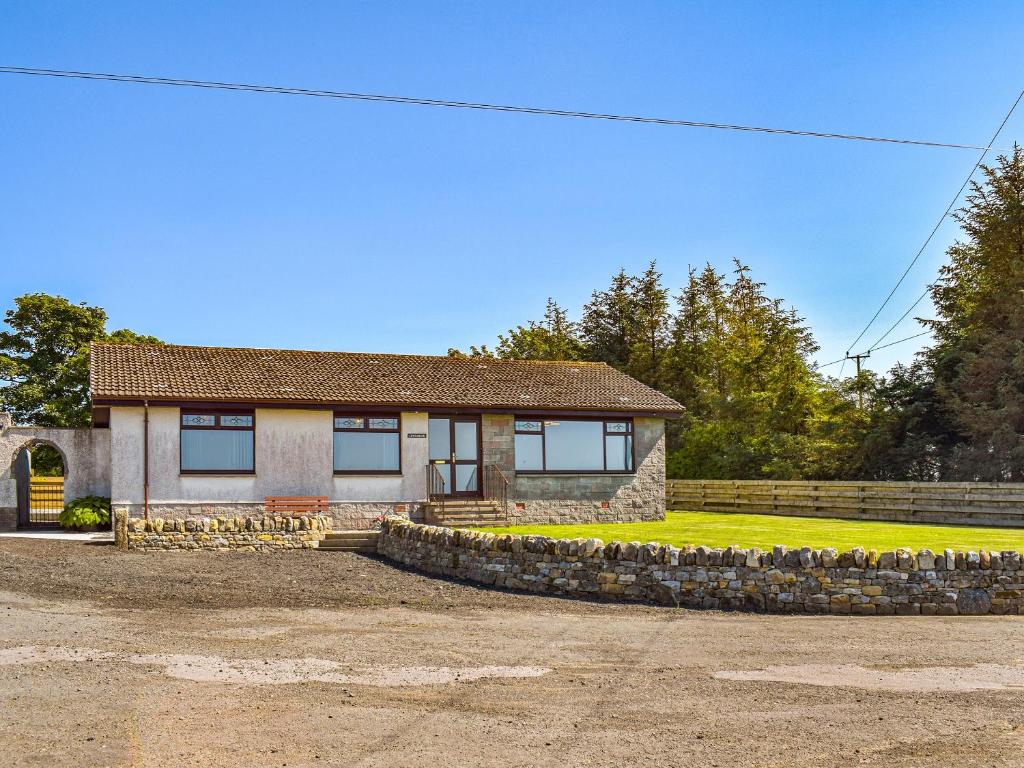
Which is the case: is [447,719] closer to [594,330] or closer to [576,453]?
[576,453]

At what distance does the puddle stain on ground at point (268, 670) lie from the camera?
25.9 feet

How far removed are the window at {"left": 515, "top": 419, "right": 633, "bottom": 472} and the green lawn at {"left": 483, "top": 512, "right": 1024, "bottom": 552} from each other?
265cm

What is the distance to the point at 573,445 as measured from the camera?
24906mm

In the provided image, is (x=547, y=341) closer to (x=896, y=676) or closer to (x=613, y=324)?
(x=613, y=324)

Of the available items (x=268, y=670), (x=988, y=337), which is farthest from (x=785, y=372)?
(x=268, y=670)

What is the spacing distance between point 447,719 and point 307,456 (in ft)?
53.2

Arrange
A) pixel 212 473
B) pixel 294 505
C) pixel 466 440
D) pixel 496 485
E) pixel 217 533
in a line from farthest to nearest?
1. pixel 466 440
2. pixel 496 485
3. pixel 294 505
4. pixel 212 473
5. pixel 217 533

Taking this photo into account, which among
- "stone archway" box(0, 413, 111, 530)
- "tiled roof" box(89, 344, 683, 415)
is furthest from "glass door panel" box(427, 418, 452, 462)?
"stone archway" box(0, 413, 111, 530)

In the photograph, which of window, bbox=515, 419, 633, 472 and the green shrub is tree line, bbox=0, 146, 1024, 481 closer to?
window, bbox=515, 419, 633, 472

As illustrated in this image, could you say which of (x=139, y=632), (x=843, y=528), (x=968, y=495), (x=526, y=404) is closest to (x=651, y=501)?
(x=526, y=404)

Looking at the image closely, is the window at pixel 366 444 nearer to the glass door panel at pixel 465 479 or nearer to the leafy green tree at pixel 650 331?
the glass door panel at pixel 465 479

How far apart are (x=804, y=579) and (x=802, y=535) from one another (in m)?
5.73

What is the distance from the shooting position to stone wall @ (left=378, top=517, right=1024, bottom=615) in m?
12.4

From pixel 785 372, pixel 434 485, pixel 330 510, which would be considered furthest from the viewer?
pixel 785 372
